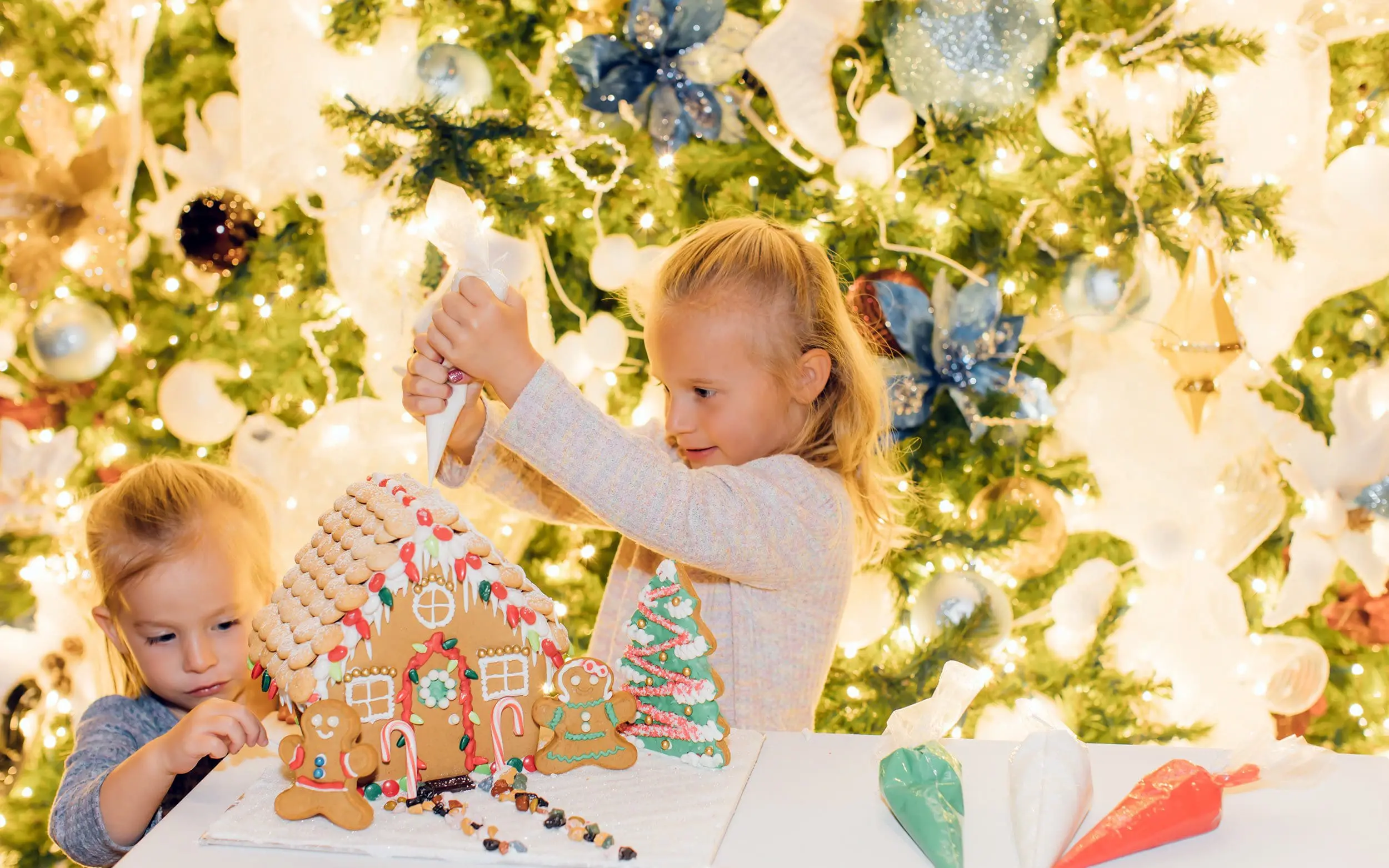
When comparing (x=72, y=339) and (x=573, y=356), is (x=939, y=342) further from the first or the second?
(x=72, y=339)

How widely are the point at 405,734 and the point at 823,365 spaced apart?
75cm

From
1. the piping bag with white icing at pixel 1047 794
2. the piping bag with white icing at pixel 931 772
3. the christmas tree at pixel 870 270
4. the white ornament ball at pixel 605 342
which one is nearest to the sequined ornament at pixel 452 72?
the christmas tree at pixel 870 270

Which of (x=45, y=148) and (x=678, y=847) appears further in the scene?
(x=45, y=148)

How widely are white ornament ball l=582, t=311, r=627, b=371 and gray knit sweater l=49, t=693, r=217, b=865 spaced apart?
870 mm

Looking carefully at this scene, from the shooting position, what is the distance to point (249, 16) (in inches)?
77.9

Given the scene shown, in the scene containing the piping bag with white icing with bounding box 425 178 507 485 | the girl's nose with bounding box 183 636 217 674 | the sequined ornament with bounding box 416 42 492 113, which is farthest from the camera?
the sequined ornament with bounding box 416 42 492 113

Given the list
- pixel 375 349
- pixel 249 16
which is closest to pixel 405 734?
pixel 375 349

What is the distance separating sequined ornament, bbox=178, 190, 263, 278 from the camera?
6.50 feet

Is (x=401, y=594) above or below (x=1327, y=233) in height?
below

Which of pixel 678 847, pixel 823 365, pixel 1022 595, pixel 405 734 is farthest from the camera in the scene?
pixel 1022 595

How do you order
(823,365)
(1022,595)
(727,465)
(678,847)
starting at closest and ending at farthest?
1. (678,847)
2. (727,465)
3. (823,365)
4. (1022,595)

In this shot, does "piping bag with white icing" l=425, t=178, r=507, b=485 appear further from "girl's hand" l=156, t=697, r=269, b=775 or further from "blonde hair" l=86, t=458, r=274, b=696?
"blonde hair" l=86, t=458, r=274, b=696

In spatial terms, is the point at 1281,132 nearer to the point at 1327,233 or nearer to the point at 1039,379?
the point at 1327,233

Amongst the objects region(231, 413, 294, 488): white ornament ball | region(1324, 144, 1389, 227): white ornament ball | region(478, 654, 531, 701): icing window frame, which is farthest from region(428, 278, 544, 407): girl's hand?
region(1324, 144, 1389, 227): white ornament ball
